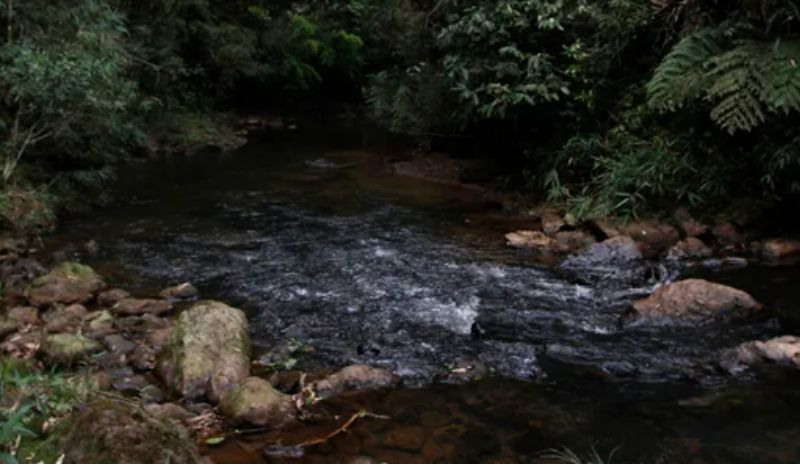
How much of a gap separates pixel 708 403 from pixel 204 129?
14.7 meters

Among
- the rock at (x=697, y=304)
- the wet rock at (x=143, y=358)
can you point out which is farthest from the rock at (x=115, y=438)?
the rock at (x=697, y=304)

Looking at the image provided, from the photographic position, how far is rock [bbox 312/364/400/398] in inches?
184

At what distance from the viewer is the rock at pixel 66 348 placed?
5.02 m

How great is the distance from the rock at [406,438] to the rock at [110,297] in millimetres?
3297

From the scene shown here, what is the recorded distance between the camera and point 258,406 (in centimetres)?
425

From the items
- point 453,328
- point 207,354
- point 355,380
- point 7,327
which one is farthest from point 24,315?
point 453,328

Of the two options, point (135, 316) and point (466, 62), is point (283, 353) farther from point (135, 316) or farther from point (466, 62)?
point (466, 62)

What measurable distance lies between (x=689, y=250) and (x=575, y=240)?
1.23m

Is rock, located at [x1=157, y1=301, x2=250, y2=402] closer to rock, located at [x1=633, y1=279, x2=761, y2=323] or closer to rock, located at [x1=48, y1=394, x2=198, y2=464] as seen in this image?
rock, located at [x1=48, y1=394, x2=198, y2=464]

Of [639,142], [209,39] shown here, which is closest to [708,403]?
[639,142]

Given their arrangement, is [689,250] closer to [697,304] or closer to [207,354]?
[697,304]

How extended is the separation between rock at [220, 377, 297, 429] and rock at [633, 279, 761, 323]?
3087 millimetres

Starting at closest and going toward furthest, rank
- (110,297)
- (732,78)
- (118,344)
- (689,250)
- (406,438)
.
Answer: (406,438) → (118,344) → (110,297) → (732,78) → (689,250)

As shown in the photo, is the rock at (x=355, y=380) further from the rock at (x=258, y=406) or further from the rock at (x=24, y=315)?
the rock at (x=24, y=315)
